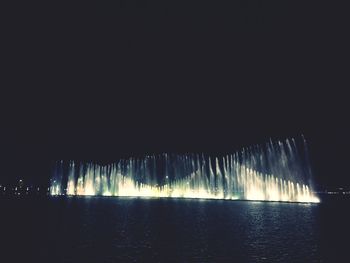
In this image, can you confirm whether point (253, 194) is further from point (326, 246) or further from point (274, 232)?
point (326, 246)

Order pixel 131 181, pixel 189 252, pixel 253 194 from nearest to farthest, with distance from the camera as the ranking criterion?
pixel 189 252 → pixel 253 194 → pixel 131 181

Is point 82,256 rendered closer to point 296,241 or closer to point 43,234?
point 43,234

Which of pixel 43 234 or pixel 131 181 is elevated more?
pixel 131 181

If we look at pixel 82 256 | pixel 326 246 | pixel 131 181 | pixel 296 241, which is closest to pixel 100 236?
pixel 82 256

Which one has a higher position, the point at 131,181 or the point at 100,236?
the point at 131,181

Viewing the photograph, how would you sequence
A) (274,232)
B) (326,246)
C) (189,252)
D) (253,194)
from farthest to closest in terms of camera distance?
1. (253,194)
2. (274,232)
3. (326,246)
4. (189,252)

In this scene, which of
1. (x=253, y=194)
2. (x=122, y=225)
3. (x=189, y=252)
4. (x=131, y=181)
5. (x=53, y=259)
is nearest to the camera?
(x=53, y=259)

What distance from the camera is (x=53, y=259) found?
46.5 ft

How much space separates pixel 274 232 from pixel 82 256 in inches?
526

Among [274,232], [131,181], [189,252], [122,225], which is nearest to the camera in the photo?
[189,252]

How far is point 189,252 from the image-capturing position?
1606 centimetres

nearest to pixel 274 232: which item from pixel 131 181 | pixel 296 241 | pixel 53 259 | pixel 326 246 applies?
pixel 296 241

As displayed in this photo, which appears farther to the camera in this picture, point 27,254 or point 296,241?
point 296,241

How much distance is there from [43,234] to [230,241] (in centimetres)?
1097
